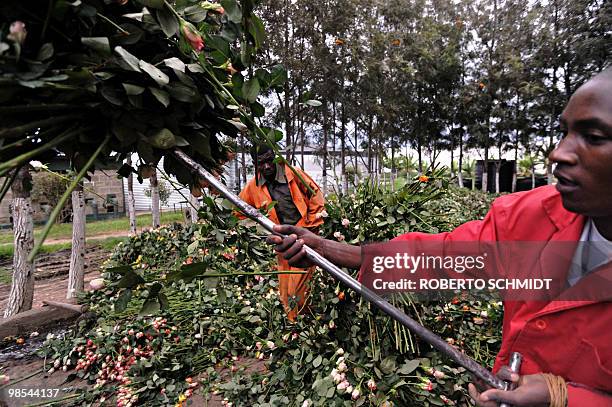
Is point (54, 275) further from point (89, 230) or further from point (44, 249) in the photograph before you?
point (89, 230)

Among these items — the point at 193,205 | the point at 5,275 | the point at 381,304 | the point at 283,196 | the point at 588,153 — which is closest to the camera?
the point at 588,153

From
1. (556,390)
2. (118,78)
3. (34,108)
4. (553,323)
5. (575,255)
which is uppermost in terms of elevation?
(118,78)

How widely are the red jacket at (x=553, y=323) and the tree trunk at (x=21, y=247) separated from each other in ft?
16.2

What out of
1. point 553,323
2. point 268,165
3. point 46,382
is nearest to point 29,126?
point 553,323

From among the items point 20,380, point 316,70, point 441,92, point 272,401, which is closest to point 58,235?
point 316,70

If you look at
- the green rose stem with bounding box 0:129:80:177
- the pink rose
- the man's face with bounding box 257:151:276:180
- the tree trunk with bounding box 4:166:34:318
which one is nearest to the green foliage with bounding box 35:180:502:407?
the green rose stem with bounding box 0:129:80:177

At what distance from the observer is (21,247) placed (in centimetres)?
427

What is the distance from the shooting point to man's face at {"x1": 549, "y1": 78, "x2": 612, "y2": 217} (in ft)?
2.80

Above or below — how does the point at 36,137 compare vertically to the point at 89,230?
above

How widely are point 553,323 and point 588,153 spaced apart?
483 mm

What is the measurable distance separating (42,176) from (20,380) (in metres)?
14.9

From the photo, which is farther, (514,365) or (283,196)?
(283,196)

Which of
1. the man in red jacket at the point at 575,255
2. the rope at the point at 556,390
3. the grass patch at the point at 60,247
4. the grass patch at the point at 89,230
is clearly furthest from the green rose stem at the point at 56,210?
the grass patch at the point at 89,230

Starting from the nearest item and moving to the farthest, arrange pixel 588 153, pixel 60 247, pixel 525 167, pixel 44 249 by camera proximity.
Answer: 1. pixel 588 153
2. pixel 44 249
3. pixel 60 247
4. pixel 525 167
